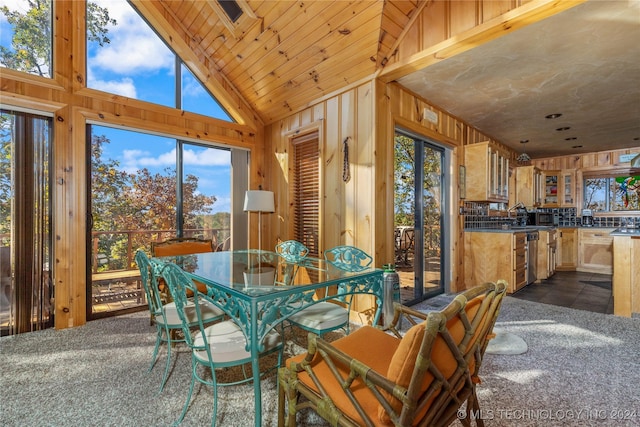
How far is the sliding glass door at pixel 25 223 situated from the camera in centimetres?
271

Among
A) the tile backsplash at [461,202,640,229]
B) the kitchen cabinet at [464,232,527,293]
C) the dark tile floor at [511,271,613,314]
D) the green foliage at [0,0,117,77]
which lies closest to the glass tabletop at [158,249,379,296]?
the green foliage at [0,0,117,77]

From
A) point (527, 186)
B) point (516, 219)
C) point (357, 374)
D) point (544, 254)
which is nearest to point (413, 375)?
point (357, 374)

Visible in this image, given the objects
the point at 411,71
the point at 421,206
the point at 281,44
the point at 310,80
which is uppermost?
the point at 281,44

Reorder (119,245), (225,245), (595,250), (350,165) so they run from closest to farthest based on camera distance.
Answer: (350,165) → (119,245) → (225,245) → (595,250)

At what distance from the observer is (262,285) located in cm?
163

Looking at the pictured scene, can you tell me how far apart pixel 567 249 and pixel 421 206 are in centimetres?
451

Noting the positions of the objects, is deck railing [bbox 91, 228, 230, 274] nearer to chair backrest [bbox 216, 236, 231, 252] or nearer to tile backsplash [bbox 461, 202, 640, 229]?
chair backrest [bbox 216, 236, 231, 252]

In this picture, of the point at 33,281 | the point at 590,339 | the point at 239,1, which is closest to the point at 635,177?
the point at 590,339

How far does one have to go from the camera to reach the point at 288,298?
1.49 meters

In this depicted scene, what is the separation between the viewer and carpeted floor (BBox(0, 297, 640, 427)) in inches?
62.0

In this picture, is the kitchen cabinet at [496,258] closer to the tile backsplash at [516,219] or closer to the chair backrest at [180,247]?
the tile backsplash at [516,219]

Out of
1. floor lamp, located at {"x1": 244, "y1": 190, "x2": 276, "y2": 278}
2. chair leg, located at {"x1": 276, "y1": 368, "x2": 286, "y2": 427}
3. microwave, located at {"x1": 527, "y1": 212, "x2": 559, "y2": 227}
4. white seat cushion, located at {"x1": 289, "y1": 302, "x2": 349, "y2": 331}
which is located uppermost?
floor lamp, located at {"x1": 244, "y1": 190, "x2": 276, "y2": 278}

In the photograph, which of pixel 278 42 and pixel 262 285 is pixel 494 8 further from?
pixel 262 285

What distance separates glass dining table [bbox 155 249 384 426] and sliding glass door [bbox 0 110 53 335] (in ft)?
5.26
